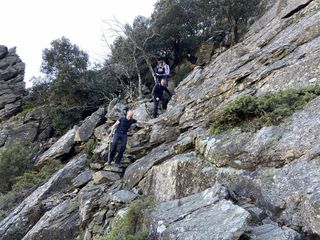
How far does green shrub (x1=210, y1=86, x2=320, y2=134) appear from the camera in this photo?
→ 29.9 ft

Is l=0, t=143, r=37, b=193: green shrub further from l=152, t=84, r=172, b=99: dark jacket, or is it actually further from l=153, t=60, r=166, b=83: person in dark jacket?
l=153, t=60, r=166, b=83: person in dark jacket

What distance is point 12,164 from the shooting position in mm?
18688

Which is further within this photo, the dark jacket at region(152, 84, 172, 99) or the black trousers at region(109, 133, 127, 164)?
the dark jacket at region(152, 84, 172, 99)

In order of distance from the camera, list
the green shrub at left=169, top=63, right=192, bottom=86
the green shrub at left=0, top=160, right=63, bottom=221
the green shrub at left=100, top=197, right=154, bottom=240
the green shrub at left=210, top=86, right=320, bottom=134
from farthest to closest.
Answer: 1. the green shrub at left=169, top=63, right=192, bottom=86
2. the green shrub at left=0, top=160, right=63, bottom=221
3. the green shrub at left=210, top=86, right=320, bottom=134
4. the green shrub at left=100, top=197, right=154, bottom=240

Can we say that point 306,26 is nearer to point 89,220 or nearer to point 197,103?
point 197,103

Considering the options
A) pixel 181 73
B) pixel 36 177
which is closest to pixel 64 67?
pixel 181 73

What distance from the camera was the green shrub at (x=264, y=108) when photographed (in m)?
9.12

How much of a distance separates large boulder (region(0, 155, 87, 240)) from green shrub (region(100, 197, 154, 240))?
476 centimetres

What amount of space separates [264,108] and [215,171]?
1964mm

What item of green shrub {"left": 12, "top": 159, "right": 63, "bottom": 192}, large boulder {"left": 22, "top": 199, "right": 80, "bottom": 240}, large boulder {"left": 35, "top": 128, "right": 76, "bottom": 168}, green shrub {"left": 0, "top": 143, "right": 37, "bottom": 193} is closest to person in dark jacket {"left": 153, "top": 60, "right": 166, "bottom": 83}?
large boulder {"left": 35, "top": 128, "right": 76, "bottom": 168}

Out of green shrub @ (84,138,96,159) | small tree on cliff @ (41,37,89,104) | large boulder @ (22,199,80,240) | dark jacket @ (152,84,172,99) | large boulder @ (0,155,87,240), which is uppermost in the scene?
small tree on cliff @ (41,37,89,104)

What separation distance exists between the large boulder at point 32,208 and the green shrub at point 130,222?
4757mm

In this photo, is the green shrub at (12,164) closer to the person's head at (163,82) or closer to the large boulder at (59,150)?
the large boulder at (59,150)

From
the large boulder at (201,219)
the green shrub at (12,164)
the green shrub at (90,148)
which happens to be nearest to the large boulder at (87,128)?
the green shrub at (90,148)
